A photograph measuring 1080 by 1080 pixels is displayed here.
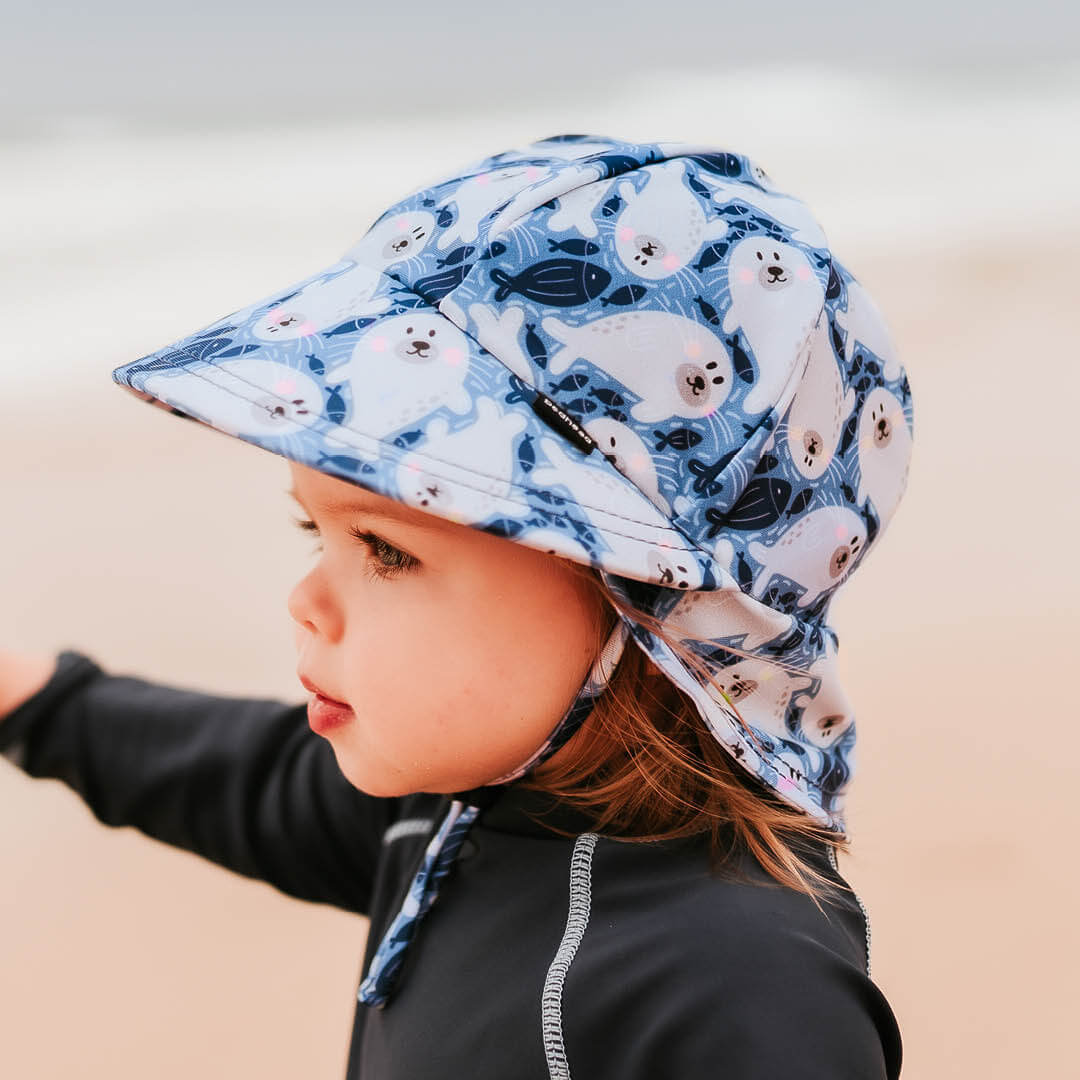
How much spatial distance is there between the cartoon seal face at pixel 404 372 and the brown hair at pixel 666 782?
230 millimetres

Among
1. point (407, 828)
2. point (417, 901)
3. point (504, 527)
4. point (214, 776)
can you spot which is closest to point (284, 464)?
point (214, 776)

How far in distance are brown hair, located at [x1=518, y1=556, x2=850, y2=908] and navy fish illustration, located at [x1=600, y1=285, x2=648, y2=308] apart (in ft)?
0.80

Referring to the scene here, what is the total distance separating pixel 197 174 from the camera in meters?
5.56

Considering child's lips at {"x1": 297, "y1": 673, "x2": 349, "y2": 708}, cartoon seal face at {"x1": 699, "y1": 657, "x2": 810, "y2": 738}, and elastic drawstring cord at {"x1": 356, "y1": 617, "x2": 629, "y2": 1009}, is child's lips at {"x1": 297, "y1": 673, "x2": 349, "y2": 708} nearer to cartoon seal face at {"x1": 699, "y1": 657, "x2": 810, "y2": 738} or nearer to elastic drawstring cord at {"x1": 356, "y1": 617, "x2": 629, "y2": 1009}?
elastic drawstring cord at {"x1": 356, "y1": 617, "x2": 629, "y2": 1009}

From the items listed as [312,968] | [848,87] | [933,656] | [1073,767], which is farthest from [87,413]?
[848,87]

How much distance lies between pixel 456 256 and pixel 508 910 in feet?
1.66

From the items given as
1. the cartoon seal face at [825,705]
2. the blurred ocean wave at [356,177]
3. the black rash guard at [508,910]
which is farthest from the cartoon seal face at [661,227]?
the blurred ocean wave at [356,177]

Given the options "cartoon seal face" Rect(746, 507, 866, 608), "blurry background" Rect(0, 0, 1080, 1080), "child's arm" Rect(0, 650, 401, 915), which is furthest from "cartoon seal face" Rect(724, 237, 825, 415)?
"blurry background" Rect(0, 0, 1080, 1080)

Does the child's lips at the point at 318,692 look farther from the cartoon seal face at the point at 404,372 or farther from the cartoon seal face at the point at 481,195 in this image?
the cartoon seal face at the point at 481,195

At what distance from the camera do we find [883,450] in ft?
3.22

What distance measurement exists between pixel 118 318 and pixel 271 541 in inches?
65.1

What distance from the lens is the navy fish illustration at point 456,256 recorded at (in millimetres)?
865

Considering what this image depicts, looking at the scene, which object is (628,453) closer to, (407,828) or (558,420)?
(558,420)

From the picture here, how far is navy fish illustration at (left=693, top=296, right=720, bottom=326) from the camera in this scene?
33.6 inches
